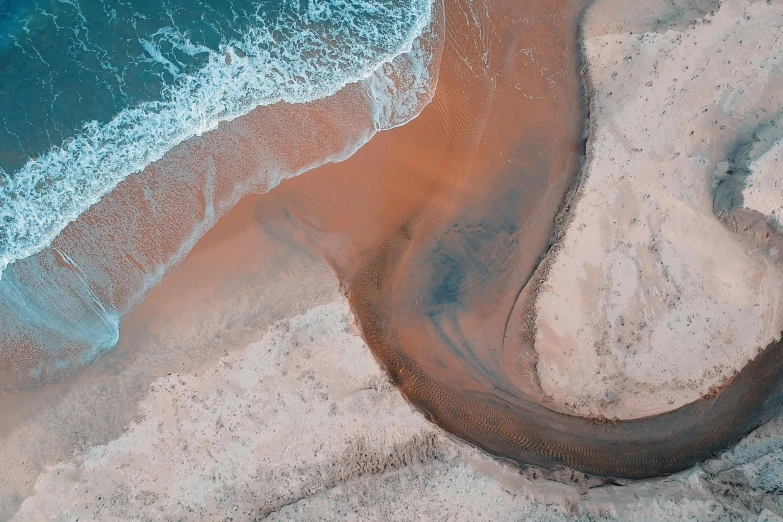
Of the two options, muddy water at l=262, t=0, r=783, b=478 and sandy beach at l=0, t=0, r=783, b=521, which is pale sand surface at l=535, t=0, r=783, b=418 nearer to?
sandy beach at l=0, t=0, r=783, b=521

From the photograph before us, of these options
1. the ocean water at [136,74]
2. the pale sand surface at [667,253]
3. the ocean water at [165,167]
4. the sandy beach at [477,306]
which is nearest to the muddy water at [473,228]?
the sandy beach at [477,306]

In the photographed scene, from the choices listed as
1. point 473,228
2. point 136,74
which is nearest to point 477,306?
point 473,228

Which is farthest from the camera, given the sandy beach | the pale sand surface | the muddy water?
the muddy water

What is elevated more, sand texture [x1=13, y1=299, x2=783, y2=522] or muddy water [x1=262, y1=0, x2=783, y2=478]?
muddy water [x1=262, y1=0, x2=783, y2=478]

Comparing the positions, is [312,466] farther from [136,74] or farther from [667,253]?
[136,74]

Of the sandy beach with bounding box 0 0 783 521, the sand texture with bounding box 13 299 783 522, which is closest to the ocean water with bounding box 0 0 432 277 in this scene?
the sandy beach with bounding box 0 0 783 521

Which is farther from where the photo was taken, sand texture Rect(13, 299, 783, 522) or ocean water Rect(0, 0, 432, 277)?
ocean water Rect(0, 0, 432, 277)

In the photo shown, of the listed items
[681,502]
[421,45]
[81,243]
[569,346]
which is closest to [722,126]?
[569,346]
